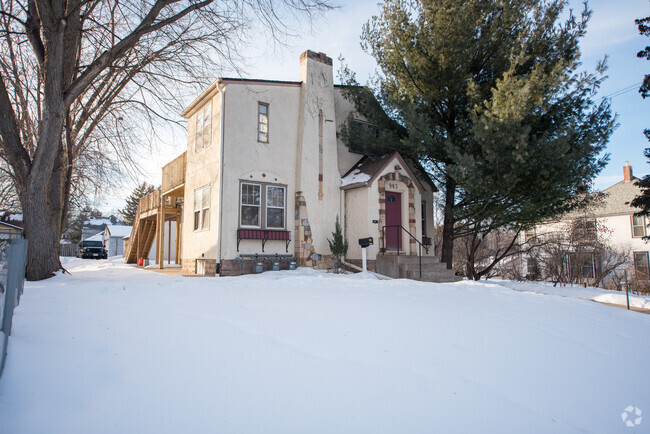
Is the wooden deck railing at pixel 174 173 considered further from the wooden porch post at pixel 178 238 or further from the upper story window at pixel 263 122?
the upper story window at pixel 263 122

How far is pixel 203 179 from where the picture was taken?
12.9 metres

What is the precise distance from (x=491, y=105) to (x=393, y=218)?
4.61 m

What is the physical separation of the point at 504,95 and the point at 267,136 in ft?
22.8

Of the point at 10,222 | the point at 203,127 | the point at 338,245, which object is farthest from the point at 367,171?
the point at 10,222

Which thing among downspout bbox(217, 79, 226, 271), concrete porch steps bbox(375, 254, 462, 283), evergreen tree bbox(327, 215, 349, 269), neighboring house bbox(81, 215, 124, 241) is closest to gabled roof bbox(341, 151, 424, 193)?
evergreen tree bbox(327, 215, 349, 269)

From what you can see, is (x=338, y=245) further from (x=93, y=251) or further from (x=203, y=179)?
(x=93, y=251)

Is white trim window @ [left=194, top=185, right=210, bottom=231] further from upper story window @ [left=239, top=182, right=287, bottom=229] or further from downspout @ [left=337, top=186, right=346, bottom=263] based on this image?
downspout @ [left=337, top=186, right=346, bottom=263]

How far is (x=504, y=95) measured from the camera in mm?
11125

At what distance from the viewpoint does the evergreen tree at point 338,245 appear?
40.5 feet

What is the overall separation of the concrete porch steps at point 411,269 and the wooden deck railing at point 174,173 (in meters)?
8.21

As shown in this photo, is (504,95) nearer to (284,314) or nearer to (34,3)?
(284,314)

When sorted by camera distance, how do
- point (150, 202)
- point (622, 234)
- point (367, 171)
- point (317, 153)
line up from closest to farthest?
point (317, 153)
point (367, 171)
point (150, 202)
point (622, 234)

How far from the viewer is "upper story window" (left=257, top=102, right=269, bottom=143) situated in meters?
12.3

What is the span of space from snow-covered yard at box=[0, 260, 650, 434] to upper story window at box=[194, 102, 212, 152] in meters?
7.75
